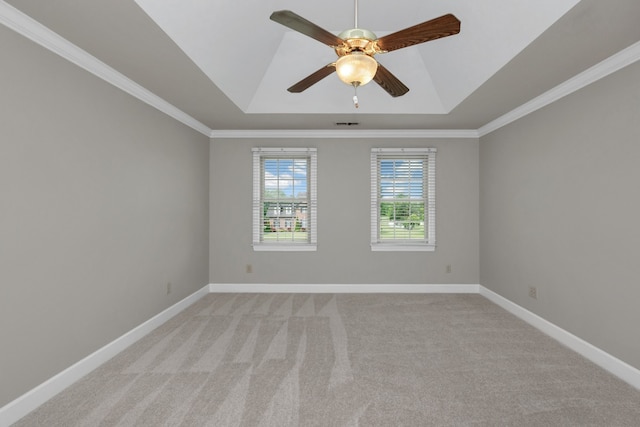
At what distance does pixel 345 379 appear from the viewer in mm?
2441

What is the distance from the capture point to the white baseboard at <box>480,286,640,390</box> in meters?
2.41

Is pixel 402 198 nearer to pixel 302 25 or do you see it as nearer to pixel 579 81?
pixel 579 81

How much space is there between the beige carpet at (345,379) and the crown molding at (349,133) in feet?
8.89

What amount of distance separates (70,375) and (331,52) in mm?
3816

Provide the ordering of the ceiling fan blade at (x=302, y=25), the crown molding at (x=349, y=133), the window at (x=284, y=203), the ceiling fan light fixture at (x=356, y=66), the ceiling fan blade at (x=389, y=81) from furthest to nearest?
1. the window at (x=284, y=203)
2. the crown molding at (x=349, y=133)
3. the ceiling fan blade at (x=389, y=81)
4. the ceiling fan light fixture at (x=356, y=66)
5. the ceiling fan blade at (x=302, y=25)

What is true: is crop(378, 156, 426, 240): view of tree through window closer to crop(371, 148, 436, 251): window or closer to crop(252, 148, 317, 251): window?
crop(371, 148, 436, 251): window

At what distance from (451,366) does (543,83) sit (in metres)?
2.80

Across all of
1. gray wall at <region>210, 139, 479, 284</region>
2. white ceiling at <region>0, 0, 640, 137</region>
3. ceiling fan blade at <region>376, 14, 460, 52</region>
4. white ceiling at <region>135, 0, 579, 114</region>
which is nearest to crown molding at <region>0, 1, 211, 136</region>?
white ceiling at <region>0, 0, 640, 137</region>

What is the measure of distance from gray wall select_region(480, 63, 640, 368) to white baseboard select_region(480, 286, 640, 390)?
6 cm

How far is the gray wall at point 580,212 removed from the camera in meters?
2.45

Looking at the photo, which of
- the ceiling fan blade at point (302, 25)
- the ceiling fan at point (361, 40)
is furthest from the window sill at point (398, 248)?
the ceiling fan blade at point (302, 25)

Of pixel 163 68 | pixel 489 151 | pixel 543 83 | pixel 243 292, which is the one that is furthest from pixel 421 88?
pixel 243 292

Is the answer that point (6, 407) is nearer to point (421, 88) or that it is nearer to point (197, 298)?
point (197, 298)

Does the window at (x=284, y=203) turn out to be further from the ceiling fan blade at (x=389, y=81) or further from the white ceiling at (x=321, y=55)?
the ceiling fan blade at (x=389, y=81)
